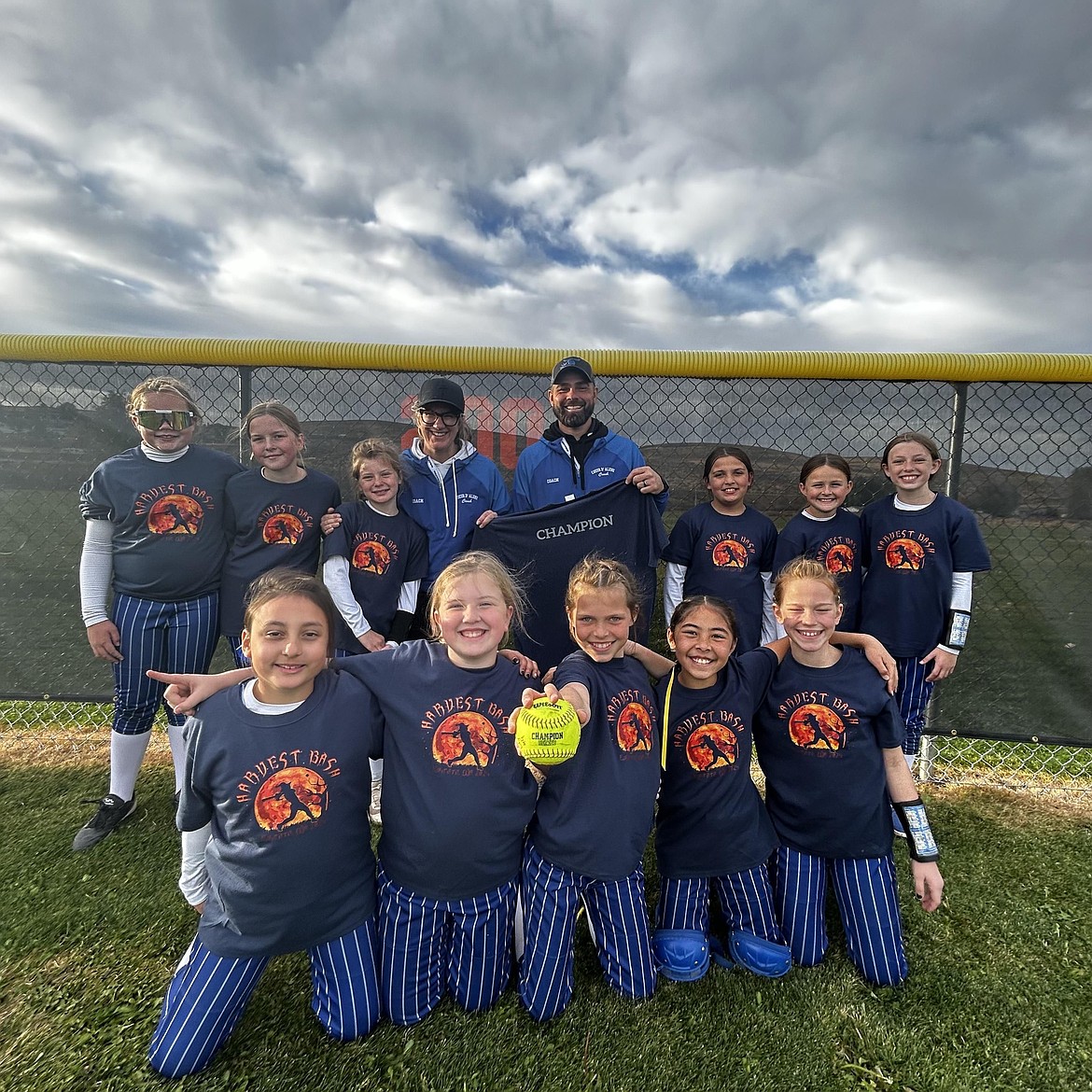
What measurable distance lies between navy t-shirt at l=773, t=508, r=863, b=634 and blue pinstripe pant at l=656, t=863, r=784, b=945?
137 centimetres

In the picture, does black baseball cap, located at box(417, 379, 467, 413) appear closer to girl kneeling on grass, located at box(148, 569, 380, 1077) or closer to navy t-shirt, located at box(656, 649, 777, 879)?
girl kneeling on grass, located at box(148, 569, 380, 1077)

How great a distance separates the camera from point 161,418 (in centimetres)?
264

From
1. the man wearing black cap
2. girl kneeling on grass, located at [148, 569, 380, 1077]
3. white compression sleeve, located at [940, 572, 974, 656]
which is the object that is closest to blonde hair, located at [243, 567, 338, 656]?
girl kneeling on grass, located at [148, 569, 380, 1077]

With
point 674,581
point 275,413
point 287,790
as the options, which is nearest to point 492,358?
point 275,413

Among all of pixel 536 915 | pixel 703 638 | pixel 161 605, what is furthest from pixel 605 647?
pixel 161 605

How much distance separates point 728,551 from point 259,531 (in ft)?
7.64

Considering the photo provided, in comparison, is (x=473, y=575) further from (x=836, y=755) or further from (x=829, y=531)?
(x=829, y=531)

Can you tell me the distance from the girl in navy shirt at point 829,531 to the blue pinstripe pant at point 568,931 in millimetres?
1743

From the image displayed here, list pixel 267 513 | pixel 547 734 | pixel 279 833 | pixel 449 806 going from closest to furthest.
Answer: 1. pixel 547 734
2. pixel 279 833
3. pixel 449 806
4. pixel 267 513

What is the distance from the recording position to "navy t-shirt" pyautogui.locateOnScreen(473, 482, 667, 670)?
2.83 meters

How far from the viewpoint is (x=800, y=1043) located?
1829 millimetres

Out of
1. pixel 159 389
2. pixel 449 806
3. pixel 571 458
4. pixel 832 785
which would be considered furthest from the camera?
pixel 571 458

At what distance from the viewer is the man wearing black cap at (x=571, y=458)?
9.67ft

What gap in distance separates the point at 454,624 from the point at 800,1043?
175 centimetres
